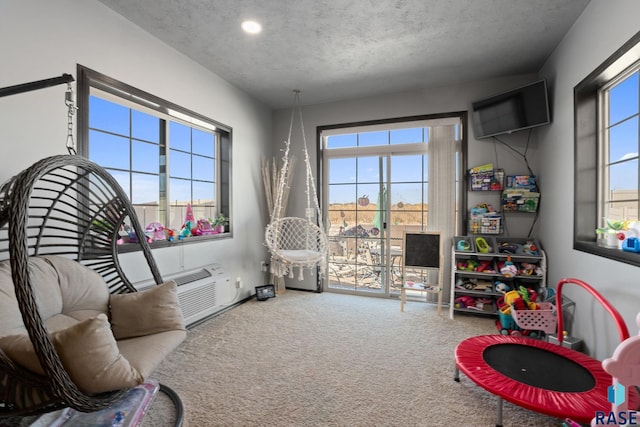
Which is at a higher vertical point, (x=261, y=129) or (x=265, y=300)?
(x=261, y=129)

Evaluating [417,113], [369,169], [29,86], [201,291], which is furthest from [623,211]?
[29,86]

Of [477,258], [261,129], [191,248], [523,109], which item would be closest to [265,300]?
[191,248]

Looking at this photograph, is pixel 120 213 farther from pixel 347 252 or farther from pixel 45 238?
pixel 347 252

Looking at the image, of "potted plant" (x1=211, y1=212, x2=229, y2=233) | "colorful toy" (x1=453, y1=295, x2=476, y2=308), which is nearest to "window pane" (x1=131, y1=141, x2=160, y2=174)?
"potted plant" (x1=211, y1=212, x2=229, y2=233)

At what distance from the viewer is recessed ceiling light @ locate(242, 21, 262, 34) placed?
241 cm

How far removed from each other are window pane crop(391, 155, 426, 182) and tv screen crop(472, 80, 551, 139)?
74cm

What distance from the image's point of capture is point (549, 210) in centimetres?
293

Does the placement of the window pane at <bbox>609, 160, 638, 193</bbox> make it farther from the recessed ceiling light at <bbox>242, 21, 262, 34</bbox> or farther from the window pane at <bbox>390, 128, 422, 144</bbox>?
the recessed ceiling light at <bbox>242, 21, 262, 34</bbox>

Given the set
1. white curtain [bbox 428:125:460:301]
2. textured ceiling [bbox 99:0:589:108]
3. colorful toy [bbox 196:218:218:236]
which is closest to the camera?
textured ceiling [bbox 99:0:589:108]

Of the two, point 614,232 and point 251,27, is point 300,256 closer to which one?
point 251,27

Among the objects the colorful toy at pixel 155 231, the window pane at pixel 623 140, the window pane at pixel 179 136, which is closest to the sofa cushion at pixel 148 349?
the colorful toy at pixel 155 231

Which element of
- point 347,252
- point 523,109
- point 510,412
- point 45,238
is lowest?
point 510,412

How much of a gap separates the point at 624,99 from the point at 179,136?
372 centimetres

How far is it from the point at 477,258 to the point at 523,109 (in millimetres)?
1596
